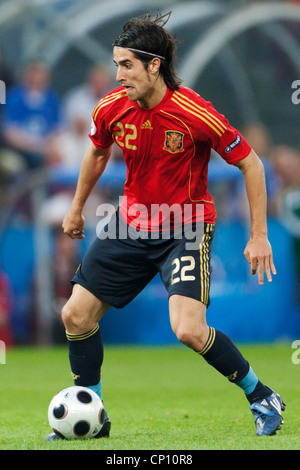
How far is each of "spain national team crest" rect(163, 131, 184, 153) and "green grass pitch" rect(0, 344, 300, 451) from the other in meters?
1.73

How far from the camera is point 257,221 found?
5594 mm

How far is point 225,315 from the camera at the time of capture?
11539mm

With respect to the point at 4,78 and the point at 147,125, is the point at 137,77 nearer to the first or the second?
the point at 147,125

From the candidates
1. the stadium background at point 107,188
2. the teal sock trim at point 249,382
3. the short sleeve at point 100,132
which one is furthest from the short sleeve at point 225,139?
the stadium background at point 107,188

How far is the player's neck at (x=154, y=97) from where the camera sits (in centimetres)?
568

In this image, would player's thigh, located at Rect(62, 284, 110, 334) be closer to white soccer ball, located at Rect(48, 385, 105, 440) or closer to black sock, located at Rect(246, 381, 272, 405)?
white soccer ball, located at Rect(48, 385, 105, 440)

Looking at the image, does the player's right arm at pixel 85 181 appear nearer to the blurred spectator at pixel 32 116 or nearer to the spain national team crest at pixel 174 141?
the spain national team crest at pixel 174 141

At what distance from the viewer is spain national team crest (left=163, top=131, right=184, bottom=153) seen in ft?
18.5

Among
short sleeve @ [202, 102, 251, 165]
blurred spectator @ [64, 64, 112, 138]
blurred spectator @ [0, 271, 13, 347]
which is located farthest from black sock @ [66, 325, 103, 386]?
blurred spectator @ [64, 64, 112, 138]

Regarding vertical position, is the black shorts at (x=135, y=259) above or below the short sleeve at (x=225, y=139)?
below

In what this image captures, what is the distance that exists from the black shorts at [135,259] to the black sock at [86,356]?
27 centimetres

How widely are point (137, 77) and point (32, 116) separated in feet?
23.3

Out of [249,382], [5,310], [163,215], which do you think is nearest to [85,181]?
[163,215]
